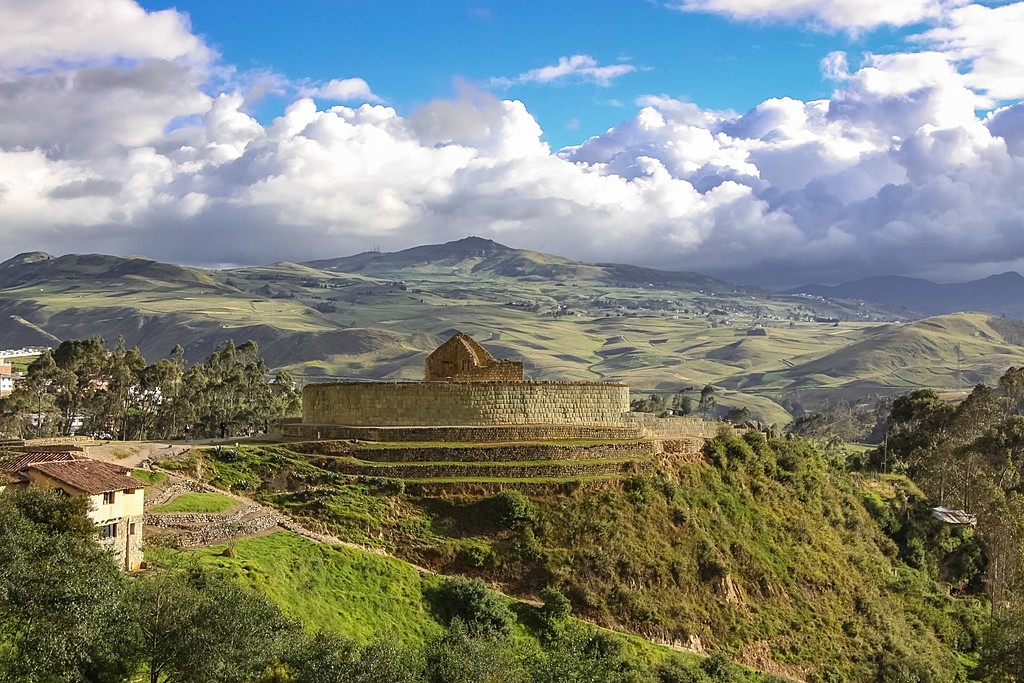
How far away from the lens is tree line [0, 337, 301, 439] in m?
90.1

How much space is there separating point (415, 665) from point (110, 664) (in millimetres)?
8478

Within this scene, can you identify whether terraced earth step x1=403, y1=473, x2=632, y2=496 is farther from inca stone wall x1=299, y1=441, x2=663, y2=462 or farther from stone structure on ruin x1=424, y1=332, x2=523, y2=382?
stone structure on ruin x1=424, y1=332, x2=523, y2=382

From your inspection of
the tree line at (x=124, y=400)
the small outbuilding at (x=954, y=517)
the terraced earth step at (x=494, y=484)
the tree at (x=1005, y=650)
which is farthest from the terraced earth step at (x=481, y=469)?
the tree line at (x=124, y=400)

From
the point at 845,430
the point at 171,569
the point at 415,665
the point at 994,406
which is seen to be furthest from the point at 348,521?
the point at 845,430

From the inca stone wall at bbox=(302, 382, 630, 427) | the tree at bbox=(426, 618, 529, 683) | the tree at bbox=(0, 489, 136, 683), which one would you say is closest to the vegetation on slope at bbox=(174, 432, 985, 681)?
the inca stone wall at bbox=(302, 382, 630, 427)

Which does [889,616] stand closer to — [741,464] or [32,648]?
[741,464]

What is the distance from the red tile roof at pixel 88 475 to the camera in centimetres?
3520

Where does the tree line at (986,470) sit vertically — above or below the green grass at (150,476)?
below

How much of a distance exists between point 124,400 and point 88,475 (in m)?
59.8

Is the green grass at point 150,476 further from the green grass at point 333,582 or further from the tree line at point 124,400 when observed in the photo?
the tree line at point 124,400

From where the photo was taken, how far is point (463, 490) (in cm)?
4812

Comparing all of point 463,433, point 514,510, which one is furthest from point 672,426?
point 514,510

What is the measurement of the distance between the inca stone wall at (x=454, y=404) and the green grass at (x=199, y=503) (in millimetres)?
11207

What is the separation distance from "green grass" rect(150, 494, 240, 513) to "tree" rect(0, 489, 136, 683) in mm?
10501
